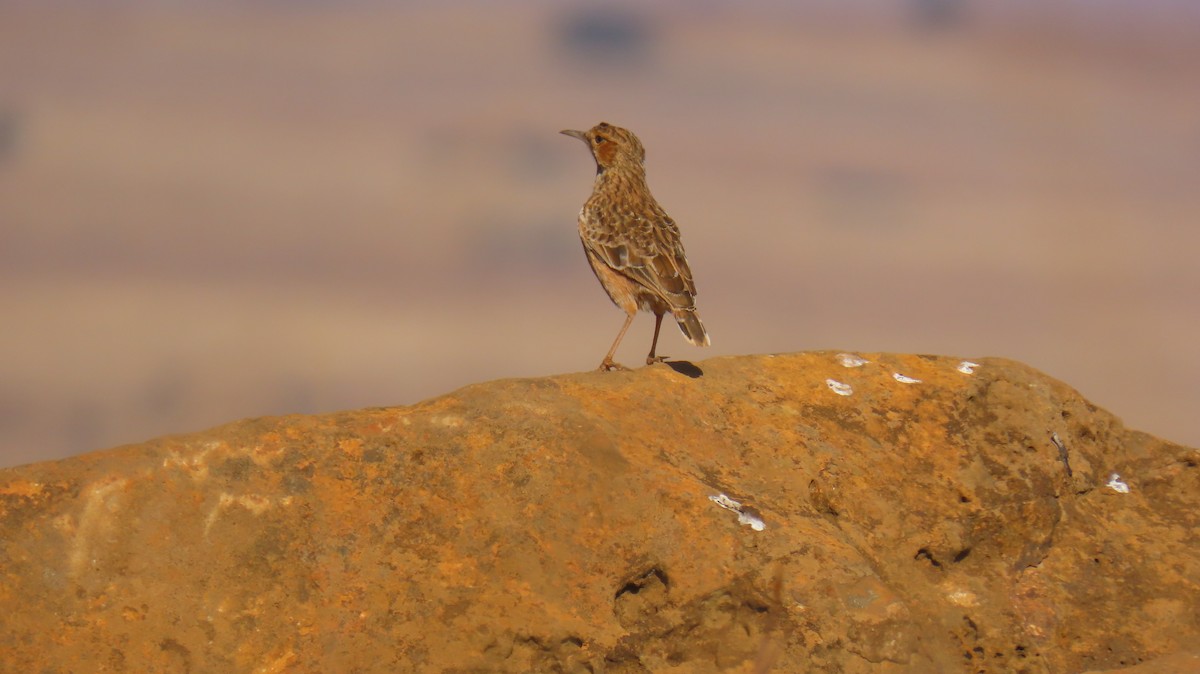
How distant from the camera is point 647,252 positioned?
998 cm

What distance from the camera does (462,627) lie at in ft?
18.2

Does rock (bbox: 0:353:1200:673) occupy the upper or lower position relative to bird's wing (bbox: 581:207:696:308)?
lower

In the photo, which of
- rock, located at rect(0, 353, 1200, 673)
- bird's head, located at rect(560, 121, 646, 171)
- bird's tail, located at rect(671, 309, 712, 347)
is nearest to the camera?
rock, located at rect(0, 353, 1200, 673)

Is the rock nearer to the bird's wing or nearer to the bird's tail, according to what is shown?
the bird's tail

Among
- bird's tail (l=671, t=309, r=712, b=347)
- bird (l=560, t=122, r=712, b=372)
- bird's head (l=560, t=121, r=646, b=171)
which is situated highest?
bird's head (l=560, t=121, r=646, b=171)

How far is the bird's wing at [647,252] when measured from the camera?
977 cm

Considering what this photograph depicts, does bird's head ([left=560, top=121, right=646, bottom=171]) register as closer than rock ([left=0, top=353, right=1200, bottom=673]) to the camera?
No

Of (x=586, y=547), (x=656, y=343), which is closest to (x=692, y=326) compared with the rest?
(x=656, y=343)

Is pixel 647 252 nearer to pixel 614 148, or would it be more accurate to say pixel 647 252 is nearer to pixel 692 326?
pixel 692 326

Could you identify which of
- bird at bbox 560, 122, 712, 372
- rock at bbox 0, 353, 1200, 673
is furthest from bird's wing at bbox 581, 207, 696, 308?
rock at bbox 0, 353, 1200, 673

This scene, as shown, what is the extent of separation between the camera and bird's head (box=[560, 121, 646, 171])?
11.3m

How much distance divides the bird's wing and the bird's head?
38.4 inches

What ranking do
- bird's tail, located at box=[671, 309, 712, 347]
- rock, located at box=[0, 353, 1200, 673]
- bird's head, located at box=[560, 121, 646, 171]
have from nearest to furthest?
rock, located at box=[0, 353, 1200, 673] → bird's tail, located at box=[671, 309, 712, 347] → bird's head, located at box=[560, 121, 646, 171]

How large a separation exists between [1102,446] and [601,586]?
12.4ft
